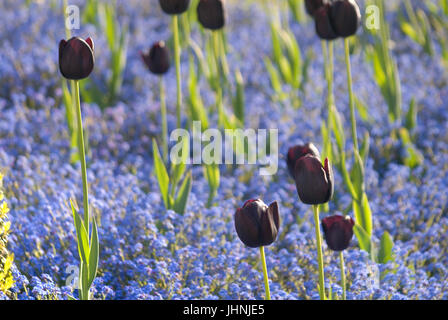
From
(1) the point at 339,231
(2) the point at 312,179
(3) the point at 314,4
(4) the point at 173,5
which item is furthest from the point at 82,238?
(3) the point at 314,4

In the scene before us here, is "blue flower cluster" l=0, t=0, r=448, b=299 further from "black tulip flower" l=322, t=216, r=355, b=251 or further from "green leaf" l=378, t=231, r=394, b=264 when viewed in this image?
"black tulip flower" l=322, t=216, r=355, b=251

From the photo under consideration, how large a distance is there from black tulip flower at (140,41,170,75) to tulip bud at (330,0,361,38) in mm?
889

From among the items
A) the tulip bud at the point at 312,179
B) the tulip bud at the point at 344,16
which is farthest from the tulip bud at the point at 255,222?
the tulip bud at the point at 344,16

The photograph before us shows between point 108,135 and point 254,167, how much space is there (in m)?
0.88

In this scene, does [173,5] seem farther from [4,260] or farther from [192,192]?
[4,260]

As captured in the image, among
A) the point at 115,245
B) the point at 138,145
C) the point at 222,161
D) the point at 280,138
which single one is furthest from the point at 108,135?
the point at 115,245

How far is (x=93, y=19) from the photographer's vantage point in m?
4.58

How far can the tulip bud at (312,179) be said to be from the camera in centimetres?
175

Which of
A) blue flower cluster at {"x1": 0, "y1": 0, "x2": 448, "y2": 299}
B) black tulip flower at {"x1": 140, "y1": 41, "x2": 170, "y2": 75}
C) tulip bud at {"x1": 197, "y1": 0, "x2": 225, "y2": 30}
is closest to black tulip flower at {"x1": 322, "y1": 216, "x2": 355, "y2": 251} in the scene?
blue flower cluster at {"x1": 0, "y1": 0, "x2": 448, "y2": 299}

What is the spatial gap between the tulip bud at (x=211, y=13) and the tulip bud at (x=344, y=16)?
22.9 inches

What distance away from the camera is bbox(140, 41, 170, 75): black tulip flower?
299cm

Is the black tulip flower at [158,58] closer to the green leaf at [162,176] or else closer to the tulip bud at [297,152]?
the green leaf at [162,176]

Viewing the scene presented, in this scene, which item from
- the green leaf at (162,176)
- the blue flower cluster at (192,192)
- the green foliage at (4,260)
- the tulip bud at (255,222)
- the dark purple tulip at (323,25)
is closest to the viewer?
the tulip bud at (255,222)

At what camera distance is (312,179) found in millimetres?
1763
